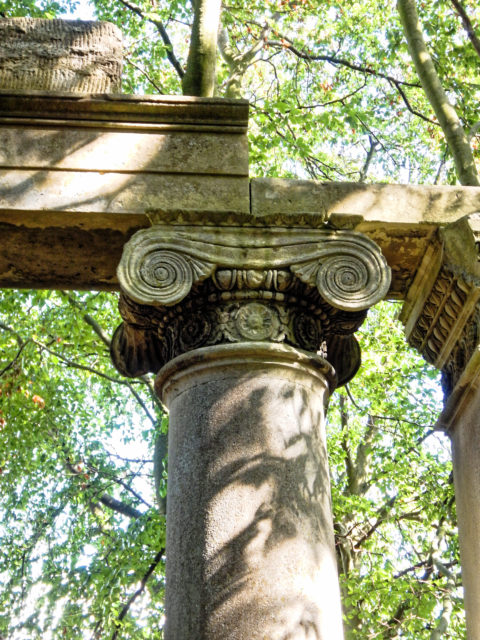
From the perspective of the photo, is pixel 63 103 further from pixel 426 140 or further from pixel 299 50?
pixel 426 140

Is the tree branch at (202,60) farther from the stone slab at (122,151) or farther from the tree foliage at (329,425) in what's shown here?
the tree foliage at (329,425)

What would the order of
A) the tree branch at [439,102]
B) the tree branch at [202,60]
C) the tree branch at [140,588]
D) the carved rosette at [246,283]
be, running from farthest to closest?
the tree branch at [140,588]
the tree branch at [439,102]
the tree branch at [202,60]
the carved rosette at [246,283]

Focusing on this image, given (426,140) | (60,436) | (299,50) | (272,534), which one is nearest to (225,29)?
(299,50)

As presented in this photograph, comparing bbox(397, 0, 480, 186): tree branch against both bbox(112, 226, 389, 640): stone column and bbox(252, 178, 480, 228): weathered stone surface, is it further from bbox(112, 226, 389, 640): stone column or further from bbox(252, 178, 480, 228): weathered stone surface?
bbox(112, 226, 389, 640): stone column

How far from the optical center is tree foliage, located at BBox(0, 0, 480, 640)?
38.5 feet

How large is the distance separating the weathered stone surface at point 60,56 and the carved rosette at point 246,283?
1277mm

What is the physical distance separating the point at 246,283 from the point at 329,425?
38.5ft

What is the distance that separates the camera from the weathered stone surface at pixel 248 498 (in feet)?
13.1

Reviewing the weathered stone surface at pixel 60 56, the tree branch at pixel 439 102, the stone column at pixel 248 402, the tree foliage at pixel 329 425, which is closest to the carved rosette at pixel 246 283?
the stone column at pixel 248 402

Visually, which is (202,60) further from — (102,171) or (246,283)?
(246,283)

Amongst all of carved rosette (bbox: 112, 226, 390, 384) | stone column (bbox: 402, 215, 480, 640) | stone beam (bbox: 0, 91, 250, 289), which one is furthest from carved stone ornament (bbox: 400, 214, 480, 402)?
stone beam (bbox: 0, 91, 250, 289)

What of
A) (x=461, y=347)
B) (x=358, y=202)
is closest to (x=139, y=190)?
(x=358, y=202)

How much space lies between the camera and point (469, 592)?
5.34 meters

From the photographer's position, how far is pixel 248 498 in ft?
13.9
